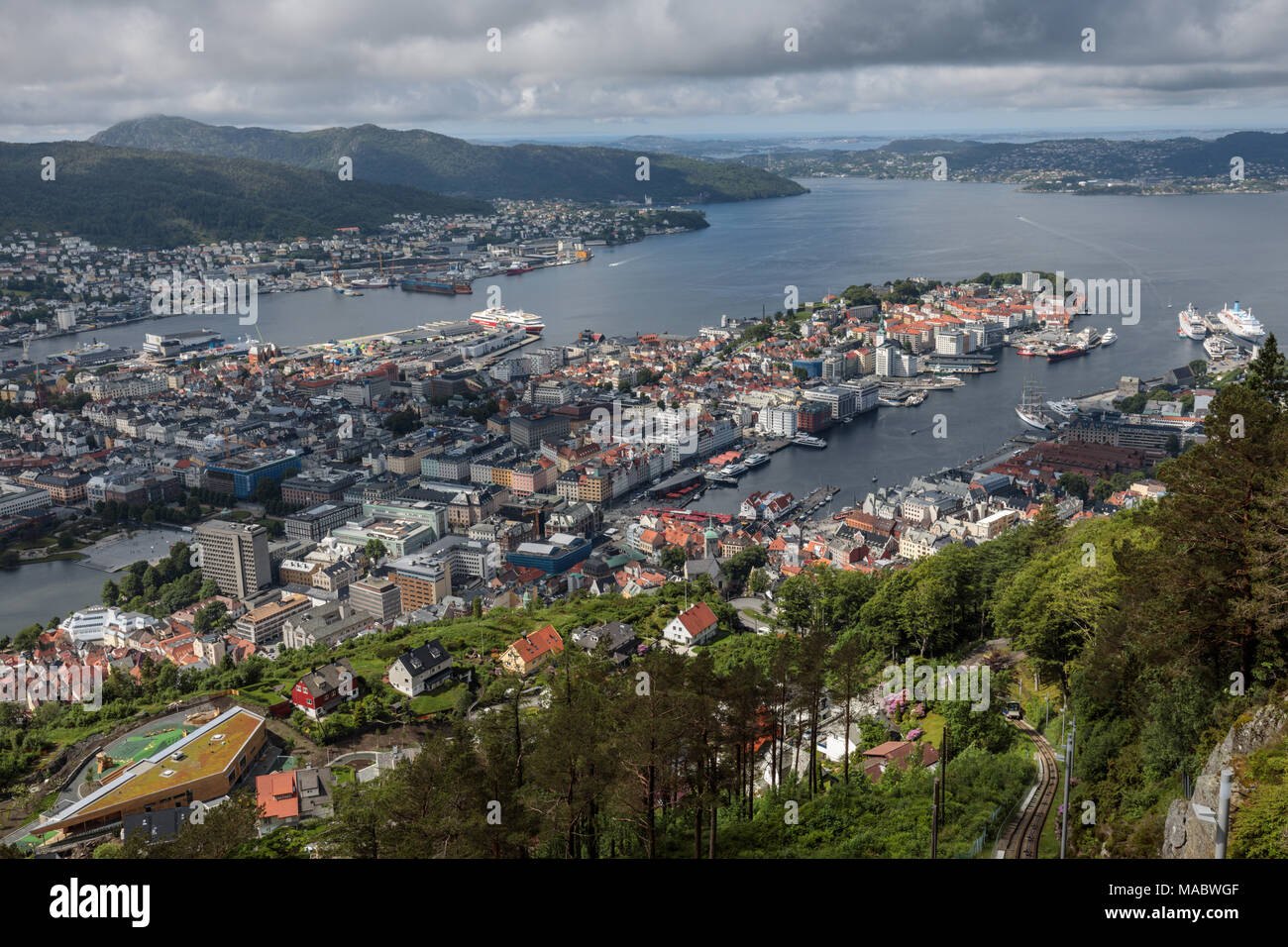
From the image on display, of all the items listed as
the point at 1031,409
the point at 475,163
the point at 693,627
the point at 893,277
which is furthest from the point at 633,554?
the point at 475,163

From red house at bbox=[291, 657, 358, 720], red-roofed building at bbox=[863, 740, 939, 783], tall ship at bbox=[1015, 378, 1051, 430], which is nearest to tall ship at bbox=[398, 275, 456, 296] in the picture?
tall ship at bbox=[1015, 378, 1051, 430]

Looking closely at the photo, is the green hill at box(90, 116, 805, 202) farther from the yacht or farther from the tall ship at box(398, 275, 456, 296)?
the yacht

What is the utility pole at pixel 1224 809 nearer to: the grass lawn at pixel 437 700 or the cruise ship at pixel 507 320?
the grass lawn at pixel 437 700

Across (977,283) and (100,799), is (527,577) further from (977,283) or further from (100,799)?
(977,283)

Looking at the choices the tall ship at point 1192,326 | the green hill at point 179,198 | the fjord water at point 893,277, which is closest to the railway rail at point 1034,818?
the fjord water at point 893,277

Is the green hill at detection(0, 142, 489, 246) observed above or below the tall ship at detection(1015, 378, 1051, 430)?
above

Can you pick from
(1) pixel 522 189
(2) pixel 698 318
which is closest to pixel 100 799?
(2) pixel 698 318

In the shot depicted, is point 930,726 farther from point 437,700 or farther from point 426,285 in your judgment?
point 426,285
